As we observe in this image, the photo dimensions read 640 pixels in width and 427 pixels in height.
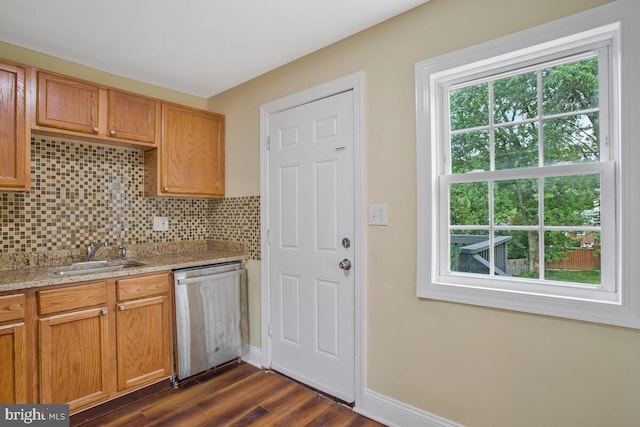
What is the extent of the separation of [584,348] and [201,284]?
2.33m

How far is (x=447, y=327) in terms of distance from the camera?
1.77 meters

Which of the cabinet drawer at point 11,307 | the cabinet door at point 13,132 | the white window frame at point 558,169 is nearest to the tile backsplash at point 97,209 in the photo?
the cabinet door at point 13,132

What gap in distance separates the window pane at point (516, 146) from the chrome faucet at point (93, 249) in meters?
2.83

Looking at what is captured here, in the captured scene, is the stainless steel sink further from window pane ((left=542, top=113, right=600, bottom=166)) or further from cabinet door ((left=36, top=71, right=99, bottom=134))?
window pane ((left=542, top=113, right=600, bottom=166))

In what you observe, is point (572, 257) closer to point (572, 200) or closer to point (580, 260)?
point (580, 260)

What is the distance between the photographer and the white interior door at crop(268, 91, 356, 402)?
2.20 m

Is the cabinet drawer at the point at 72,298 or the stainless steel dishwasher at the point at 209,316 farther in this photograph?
the stainless steel dishwasher at the point at 209,316

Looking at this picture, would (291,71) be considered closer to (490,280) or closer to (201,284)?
(201,284)

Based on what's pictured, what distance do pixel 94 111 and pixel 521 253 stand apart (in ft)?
9.37

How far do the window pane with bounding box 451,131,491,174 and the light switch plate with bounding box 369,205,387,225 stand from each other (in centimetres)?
45

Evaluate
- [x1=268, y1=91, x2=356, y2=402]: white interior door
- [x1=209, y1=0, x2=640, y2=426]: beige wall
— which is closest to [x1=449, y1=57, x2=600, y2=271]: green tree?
[x1=209, y1=0, x2=640, y2=426]: beige wall

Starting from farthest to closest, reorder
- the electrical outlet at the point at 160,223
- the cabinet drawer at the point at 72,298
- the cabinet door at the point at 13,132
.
A: the electrical outlet at the point at 160,223
the cabinet door at the point at 13,132
the cabinet drawer at the point at 72,298

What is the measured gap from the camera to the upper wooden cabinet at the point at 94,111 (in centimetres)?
216

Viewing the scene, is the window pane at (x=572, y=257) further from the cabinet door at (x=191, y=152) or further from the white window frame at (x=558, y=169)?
the cabinet door at (x=191, y=152)
